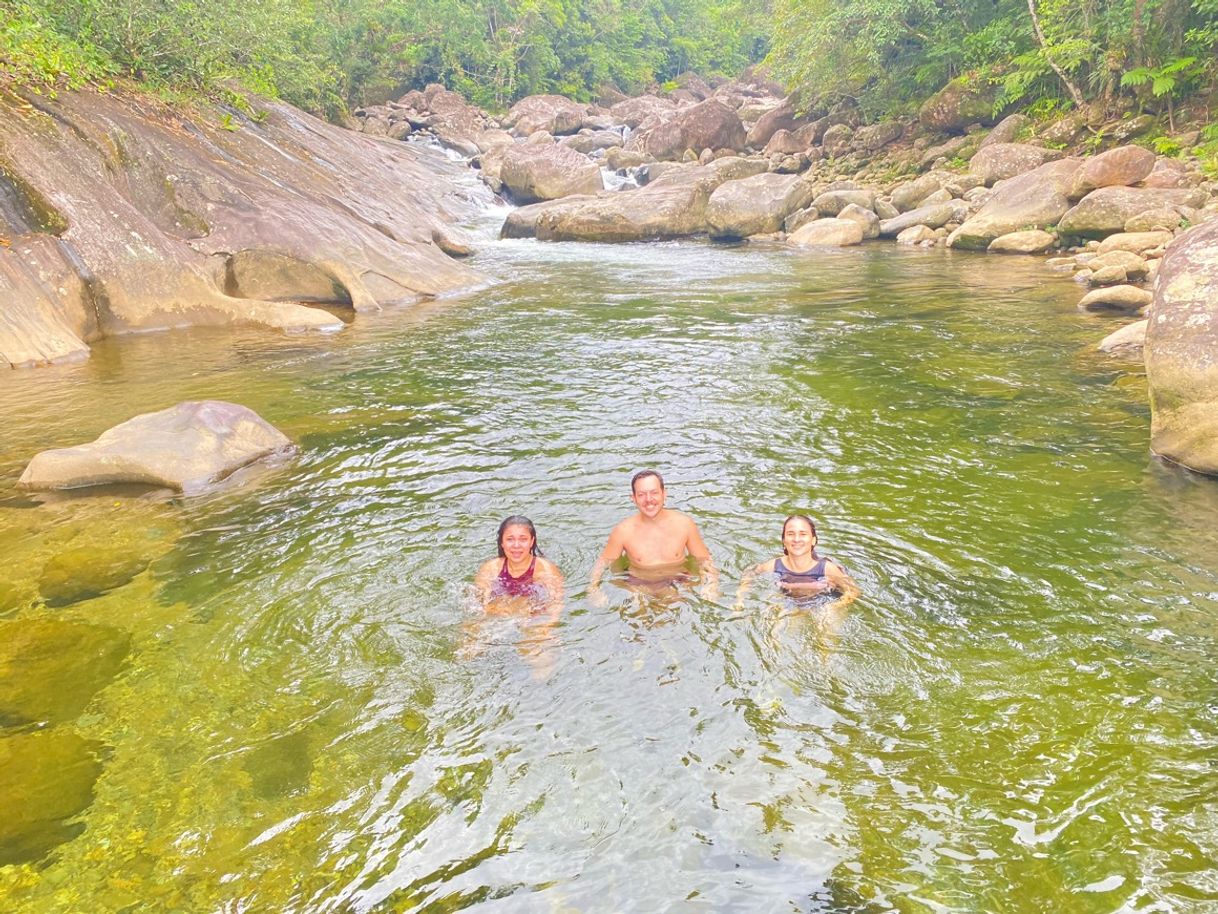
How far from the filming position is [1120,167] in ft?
63.5

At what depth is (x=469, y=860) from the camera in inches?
140

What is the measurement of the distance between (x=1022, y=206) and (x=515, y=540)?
20581mm

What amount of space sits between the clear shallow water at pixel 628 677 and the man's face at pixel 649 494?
686 millimetres

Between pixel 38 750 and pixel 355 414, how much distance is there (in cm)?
610

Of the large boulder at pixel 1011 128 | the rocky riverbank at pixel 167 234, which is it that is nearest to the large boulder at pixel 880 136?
the large boulder at pixel 1011 128

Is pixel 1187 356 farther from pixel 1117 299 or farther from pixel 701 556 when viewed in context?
pixel 1117 299

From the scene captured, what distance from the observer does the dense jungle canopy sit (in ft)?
55.1

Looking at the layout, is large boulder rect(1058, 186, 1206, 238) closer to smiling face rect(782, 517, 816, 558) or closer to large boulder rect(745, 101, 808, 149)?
smiling face rect(782, 517, 816, 558)

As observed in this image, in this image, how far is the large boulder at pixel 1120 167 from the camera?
19297 mm

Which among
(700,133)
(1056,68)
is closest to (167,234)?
(1056,68)

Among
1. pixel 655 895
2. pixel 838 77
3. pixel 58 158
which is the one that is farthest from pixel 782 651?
pixel 838 77

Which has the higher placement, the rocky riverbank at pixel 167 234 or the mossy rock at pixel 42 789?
the rocky riverbank at pixel 167 234

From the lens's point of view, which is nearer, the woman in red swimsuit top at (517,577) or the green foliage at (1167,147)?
the woman in red swimsuit top at (517,577)

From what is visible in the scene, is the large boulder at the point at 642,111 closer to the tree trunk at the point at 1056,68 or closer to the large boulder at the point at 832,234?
the tree trunk at the point at 1056,68
